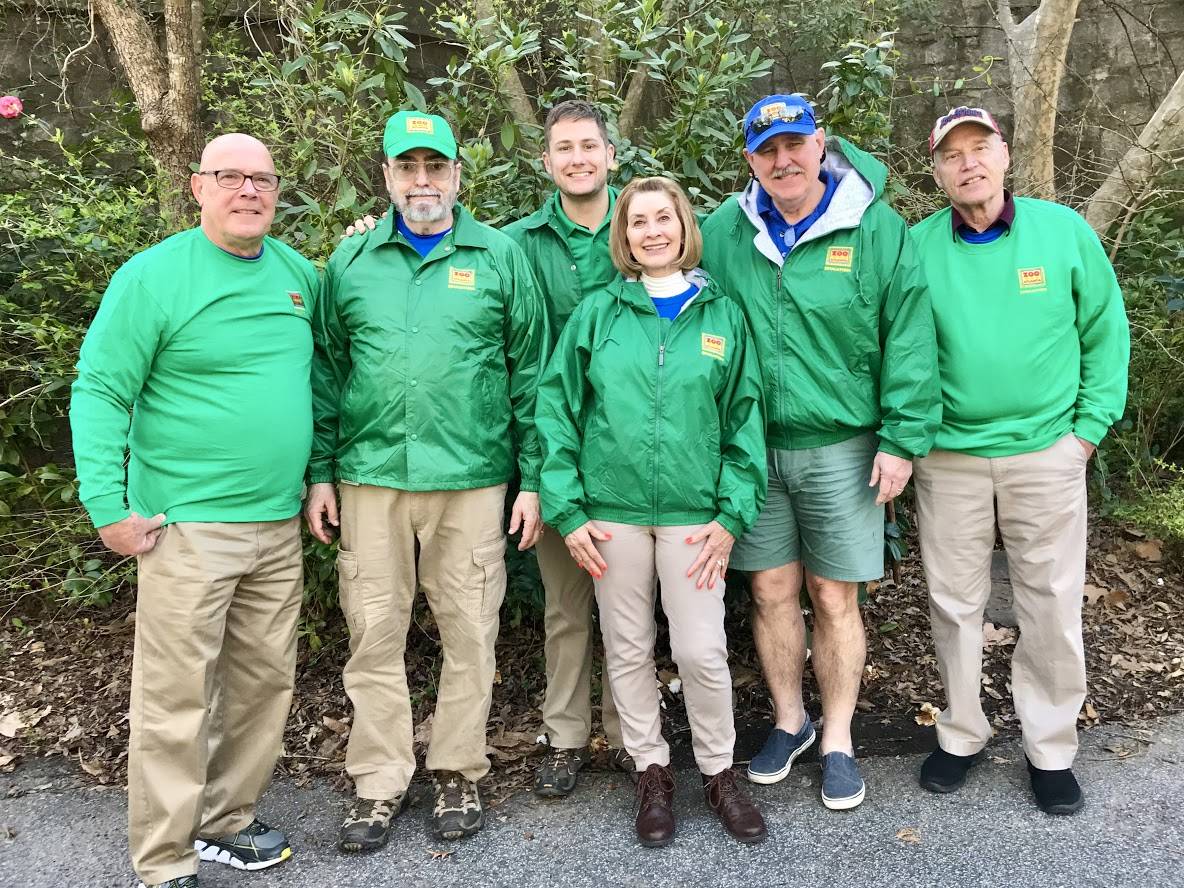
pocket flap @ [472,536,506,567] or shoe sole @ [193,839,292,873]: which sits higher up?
pocket flap @ [472,536,506,567]

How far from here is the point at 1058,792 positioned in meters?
3.41

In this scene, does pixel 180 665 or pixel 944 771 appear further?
pixel 944 771

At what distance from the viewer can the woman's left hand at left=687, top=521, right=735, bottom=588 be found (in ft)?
10.6

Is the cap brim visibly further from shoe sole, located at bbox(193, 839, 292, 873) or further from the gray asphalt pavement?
shoe sole, located at bbox(193, 839, 292, 873)

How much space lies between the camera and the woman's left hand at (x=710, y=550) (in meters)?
3.25

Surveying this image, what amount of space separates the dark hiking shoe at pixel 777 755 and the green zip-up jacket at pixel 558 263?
72.2 inches

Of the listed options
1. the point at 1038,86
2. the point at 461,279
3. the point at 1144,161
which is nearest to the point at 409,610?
the point at 461,279

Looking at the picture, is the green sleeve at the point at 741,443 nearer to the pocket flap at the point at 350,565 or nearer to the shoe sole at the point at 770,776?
the shoe sole at the point at 770,776

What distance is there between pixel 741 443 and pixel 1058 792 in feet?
5.73

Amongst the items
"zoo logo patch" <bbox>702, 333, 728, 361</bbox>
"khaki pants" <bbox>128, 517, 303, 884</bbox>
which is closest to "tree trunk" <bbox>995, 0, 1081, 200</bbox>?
"zoo logo patch" <bbox>702, 333, 728, 361</bbox>

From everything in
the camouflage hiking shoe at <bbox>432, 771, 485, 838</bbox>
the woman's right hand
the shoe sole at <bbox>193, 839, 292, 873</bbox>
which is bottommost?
the shoe sole at <bbox>193, 839, 292, 873</bbox>

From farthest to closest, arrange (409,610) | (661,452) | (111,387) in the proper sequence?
(409,610) < (661,452) < (111,387)

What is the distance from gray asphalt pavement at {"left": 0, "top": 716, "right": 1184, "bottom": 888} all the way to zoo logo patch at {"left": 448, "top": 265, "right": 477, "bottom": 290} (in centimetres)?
200

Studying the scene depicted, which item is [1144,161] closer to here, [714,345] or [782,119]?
[782,119]
